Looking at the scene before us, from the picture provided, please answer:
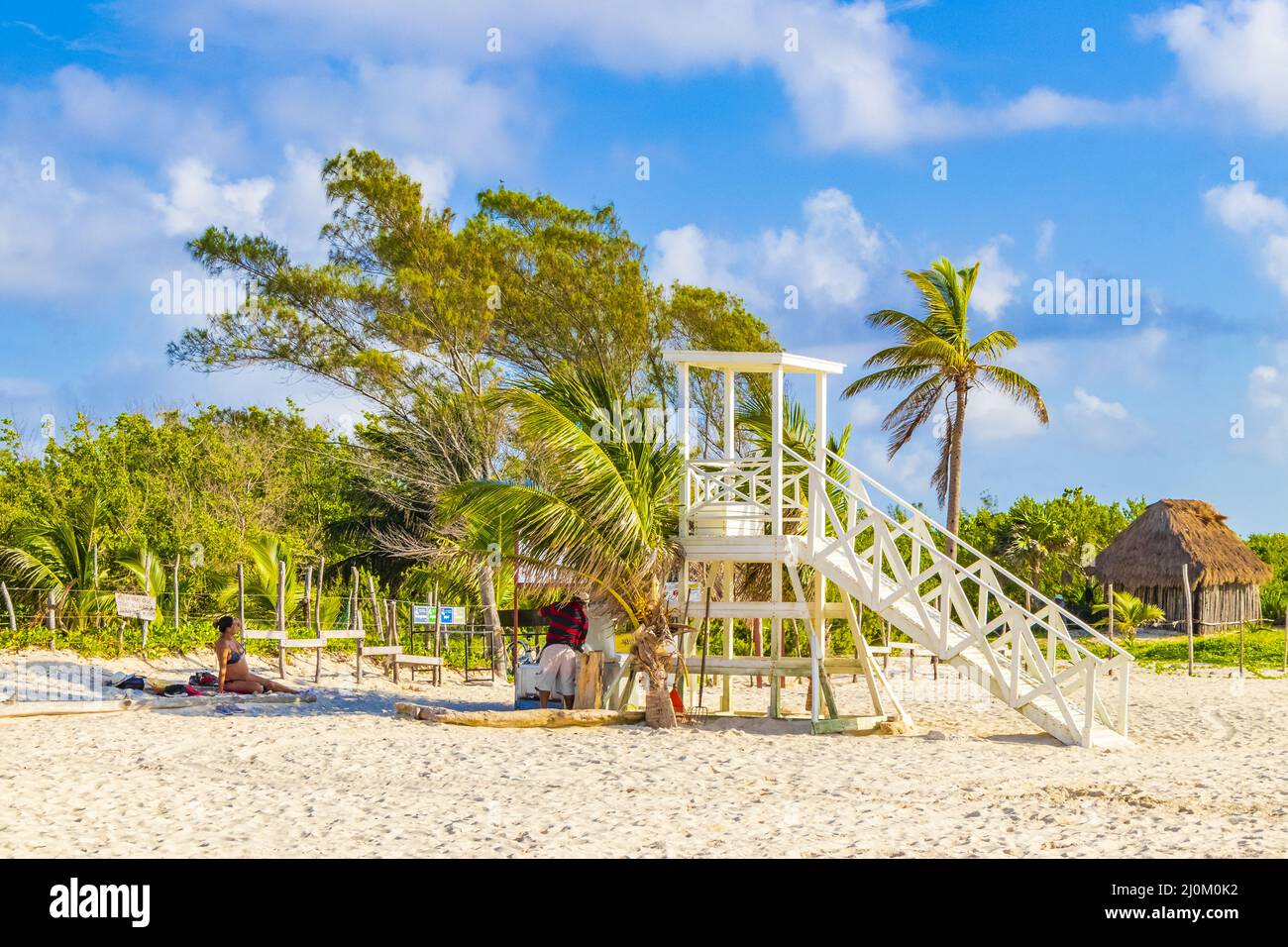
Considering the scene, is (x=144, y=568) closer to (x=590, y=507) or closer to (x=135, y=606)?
(x=135, y=606)

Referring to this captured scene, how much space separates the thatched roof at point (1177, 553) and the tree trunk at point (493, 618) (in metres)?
18.4

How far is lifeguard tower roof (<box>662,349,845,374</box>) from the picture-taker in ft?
49.3

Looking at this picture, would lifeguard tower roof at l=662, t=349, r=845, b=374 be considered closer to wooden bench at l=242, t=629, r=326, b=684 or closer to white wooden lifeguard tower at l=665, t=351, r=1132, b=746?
white wooden lifeguard tower at l=665, t=351, r=1132, b=746

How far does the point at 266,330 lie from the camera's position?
28922 mm

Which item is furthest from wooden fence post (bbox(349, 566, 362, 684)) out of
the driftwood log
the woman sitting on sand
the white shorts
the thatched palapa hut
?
the thatched palapa hut

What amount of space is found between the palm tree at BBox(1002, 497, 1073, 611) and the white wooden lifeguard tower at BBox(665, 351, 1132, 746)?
22.3m

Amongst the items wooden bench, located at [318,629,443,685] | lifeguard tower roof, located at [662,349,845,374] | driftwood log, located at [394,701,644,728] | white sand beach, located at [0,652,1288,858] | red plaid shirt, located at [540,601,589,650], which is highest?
lifeguard tower roof, located at [662,349,845,374]

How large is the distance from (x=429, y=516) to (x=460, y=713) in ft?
55.8

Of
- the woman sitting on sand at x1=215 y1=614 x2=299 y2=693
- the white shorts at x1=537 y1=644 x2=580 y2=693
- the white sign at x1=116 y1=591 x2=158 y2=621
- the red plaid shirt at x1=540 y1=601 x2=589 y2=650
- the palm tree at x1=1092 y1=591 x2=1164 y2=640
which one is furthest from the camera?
the palm tree at x1=1092 y1=591 x2=1164 y2=640

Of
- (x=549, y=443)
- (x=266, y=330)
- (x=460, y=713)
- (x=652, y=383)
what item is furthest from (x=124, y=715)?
(x=652, y=383)

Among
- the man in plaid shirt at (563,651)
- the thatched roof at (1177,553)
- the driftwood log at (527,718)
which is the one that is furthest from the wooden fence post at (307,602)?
the thatched roof at (1177,553)

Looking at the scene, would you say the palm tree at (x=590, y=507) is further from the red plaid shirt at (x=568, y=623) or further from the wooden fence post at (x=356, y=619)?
the wooden fence post at (x=356, y=619)

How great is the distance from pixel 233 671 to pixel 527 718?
4.42m

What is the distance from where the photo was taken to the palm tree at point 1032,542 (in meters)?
38.0
